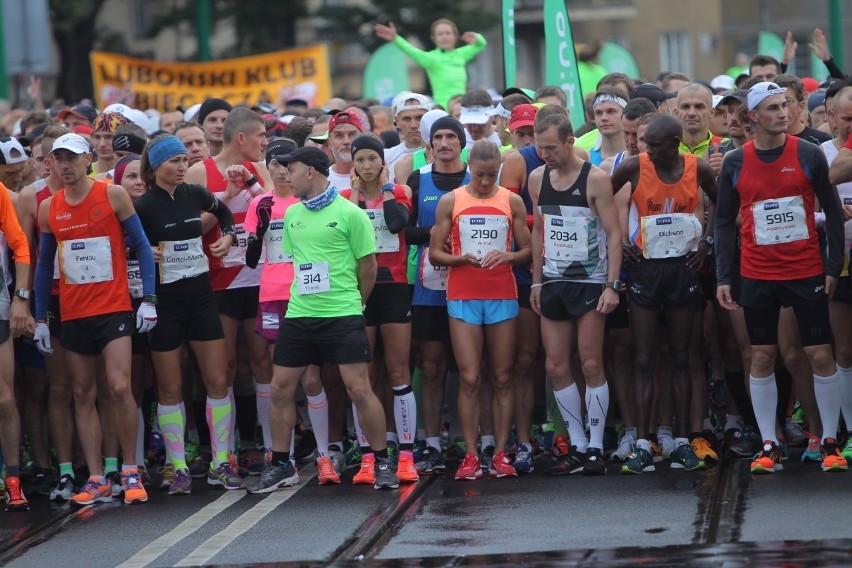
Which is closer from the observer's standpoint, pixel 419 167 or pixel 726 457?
pixel 726 457

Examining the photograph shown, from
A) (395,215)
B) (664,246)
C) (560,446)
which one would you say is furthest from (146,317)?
(664,246)

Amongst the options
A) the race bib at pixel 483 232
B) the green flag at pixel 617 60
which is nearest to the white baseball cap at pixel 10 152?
the race bib at pixel 483 232

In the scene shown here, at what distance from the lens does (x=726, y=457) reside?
35.0ft

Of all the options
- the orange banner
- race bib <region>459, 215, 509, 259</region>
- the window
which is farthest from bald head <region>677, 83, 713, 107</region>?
the window

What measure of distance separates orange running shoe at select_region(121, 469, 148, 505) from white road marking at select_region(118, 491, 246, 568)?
47 centimetres

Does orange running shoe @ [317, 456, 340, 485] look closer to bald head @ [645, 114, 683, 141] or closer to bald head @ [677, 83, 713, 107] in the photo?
bald head @ [645, 114, 683, 141]

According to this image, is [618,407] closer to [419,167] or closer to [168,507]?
[419,167]

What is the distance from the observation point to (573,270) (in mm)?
10469

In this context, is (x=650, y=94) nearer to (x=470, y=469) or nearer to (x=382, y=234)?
(x=382, y=234)

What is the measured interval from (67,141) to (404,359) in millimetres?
2574

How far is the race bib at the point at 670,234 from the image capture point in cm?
1038

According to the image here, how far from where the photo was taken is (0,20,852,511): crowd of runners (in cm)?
1016

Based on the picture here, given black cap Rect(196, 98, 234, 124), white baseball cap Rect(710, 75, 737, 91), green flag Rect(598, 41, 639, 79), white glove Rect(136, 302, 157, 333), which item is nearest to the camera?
white glove Rect(136, 302, 157, 333)

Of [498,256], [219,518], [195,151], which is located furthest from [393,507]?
[195,151]
